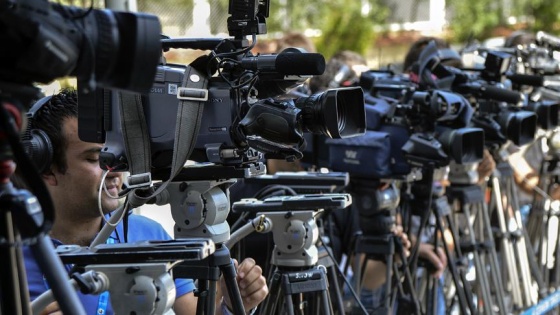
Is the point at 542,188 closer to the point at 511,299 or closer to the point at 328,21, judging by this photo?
the point at 511,299

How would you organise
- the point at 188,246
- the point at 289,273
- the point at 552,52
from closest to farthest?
the point at 188,246, the point at 289,273, the point at 552,52

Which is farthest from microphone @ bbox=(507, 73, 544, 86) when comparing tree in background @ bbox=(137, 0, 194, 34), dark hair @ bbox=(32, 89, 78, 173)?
tree in background @ bbox=(137, 0, 194, 34)

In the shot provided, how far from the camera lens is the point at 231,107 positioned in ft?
8.23

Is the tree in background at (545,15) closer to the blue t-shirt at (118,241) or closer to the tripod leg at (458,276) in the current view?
the tripod leg at (458,276)

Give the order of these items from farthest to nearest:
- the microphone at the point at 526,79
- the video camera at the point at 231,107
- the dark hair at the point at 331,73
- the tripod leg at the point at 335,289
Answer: the dark hair at the point at 331,73, the microphone at the point at 526,79, the tripod leg at the point at 335,289, the video camera at the point at 231,107

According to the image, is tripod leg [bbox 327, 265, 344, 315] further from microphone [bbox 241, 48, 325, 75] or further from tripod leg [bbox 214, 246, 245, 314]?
microphone [bbox 241, 48, 325, 75]

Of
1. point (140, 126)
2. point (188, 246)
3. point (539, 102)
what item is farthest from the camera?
point (539, 102)

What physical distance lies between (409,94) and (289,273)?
138 cm

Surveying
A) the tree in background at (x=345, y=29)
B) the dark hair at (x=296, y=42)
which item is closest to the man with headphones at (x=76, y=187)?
the dark hair at (x=296, y=42)

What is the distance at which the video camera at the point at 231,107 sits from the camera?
2.47m

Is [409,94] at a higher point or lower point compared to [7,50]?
lower

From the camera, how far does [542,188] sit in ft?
20.1

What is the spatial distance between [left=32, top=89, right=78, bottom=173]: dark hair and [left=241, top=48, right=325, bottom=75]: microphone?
2.34ft

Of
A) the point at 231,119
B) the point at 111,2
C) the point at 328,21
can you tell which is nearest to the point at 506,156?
the point at 111,2
